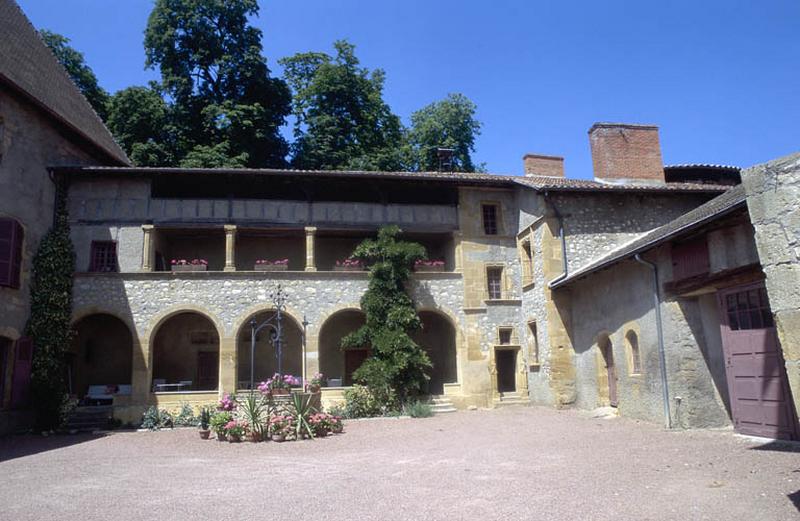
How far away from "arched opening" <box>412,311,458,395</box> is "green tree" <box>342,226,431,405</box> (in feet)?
9.17

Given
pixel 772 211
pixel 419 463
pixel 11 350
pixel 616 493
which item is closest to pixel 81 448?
pixel 11 350

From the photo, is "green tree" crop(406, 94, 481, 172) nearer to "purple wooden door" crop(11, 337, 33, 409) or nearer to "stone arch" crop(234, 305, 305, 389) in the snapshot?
"stone arch" crop(234, 305, 305, 389)

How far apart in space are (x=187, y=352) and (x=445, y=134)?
17235mm

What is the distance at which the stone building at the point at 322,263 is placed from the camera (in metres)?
15.3

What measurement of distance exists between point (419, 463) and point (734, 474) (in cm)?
413

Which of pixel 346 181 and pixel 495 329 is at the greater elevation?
pixel 346 181

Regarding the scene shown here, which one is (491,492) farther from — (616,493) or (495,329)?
(495,329)

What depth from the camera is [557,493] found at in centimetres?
650

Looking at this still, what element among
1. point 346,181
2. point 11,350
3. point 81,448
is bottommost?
point 81,448

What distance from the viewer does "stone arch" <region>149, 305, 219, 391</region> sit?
19875 millimetres

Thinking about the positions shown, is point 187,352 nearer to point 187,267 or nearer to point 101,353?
point 101,353

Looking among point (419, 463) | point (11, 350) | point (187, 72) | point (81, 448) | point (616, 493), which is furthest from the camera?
point (187, 72)

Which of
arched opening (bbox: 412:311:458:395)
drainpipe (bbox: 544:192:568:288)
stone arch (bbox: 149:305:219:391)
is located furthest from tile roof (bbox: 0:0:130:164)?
drainpipe (bbox: 544:192:568:288)

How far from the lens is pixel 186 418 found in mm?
16531
